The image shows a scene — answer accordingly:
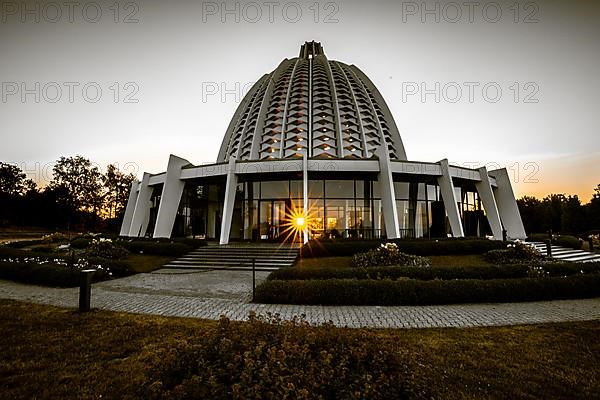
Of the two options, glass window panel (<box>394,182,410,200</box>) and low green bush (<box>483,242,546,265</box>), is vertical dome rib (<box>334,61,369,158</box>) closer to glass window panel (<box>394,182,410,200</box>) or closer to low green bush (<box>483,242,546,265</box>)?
glass window panel (<box>394,182,410,200</box>)

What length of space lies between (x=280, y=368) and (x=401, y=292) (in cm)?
686

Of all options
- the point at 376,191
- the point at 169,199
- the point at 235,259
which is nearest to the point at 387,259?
the point at 235,259

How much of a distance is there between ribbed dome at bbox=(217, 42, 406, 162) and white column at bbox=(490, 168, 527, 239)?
39.8 ft

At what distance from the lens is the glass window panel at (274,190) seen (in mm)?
25500

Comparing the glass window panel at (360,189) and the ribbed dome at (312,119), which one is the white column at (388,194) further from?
the ribbed dome at (312,119)

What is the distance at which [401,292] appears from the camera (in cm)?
863

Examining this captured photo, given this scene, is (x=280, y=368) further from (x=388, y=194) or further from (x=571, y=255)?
(x=571, y=255)

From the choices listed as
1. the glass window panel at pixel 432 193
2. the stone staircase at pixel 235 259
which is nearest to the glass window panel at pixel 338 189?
the glass window panel at pixel 432 193

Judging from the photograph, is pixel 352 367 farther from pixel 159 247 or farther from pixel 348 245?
pixel 159 247

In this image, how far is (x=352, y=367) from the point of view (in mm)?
2893

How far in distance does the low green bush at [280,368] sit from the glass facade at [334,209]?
2044 centimetres

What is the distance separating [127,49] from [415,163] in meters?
19.8

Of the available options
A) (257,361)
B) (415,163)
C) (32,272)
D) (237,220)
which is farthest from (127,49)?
(415,163)

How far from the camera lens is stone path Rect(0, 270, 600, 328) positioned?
6988 millimetres
